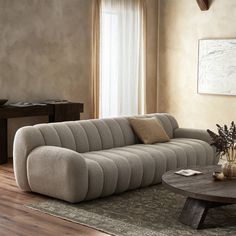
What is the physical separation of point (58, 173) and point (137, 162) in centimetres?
85

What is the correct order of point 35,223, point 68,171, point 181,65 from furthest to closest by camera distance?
point 181,65 → point 68,171 → point 35,223

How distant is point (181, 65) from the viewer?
869 centimetres

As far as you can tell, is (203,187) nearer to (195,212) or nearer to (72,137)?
(195,212)

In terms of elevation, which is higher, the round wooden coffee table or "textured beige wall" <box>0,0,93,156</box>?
"textured beige wall" <box>0,0,93,156</box>

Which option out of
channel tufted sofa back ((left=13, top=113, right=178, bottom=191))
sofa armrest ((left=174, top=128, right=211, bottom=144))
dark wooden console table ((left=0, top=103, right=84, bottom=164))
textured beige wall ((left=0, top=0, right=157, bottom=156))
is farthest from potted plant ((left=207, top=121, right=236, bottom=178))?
textured beige wall ((left=0, top=0, right=157, bottom=156))

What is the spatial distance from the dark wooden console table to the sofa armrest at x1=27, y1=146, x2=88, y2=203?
1.75 m

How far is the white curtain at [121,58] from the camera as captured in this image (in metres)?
8.09

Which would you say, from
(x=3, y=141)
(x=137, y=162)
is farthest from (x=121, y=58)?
(x=137, y=162)

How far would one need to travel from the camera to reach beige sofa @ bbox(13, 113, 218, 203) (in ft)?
15.3

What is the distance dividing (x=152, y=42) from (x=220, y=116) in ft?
5.90

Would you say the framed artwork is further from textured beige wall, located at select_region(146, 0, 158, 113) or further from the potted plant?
the potted plant

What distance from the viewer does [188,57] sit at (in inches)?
338

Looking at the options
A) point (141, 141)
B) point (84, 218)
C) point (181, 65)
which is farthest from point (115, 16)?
point (84, 218)

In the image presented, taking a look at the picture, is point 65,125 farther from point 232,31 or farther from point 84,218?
point 232,31
